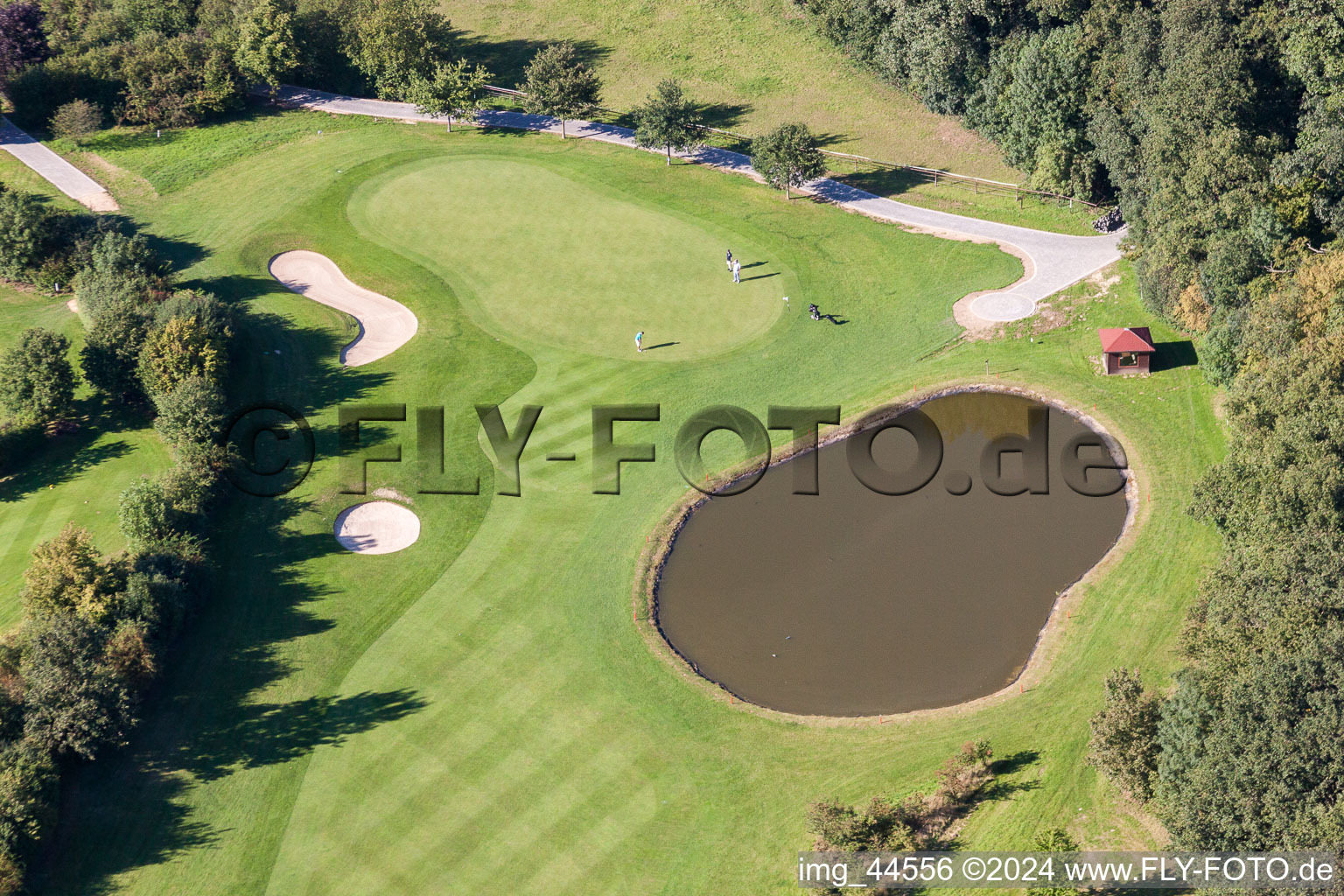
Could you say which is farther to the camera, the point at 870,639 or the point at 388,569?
the point at 388,569

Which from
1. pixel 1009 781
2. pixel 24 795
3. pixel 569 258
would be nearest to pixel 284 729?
pixel 24 795

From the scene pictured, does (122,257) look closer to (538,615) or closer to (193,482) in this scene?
(193,482)

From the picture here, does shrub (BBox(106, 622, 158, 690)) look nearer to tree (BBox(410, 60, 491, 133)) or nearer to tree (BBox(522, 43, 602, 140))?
tree (BBox(410, 60, 491, 133))

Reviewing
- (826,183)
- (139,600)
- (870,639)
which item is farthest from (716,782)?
(826,183)

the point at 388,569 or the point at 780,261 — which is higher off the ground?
the point at 780,261

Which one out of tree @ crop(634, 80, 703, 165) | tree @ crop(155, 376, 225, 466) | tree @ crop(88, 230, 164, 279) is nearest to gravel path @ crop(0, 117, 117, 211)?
tree @ crop(88, 230, 164, 279)

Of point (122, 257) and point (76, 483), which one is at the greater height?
point (122, 257)

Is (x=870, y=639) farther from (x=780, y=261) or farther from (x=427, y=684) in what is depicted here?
(x=780, y=261)
